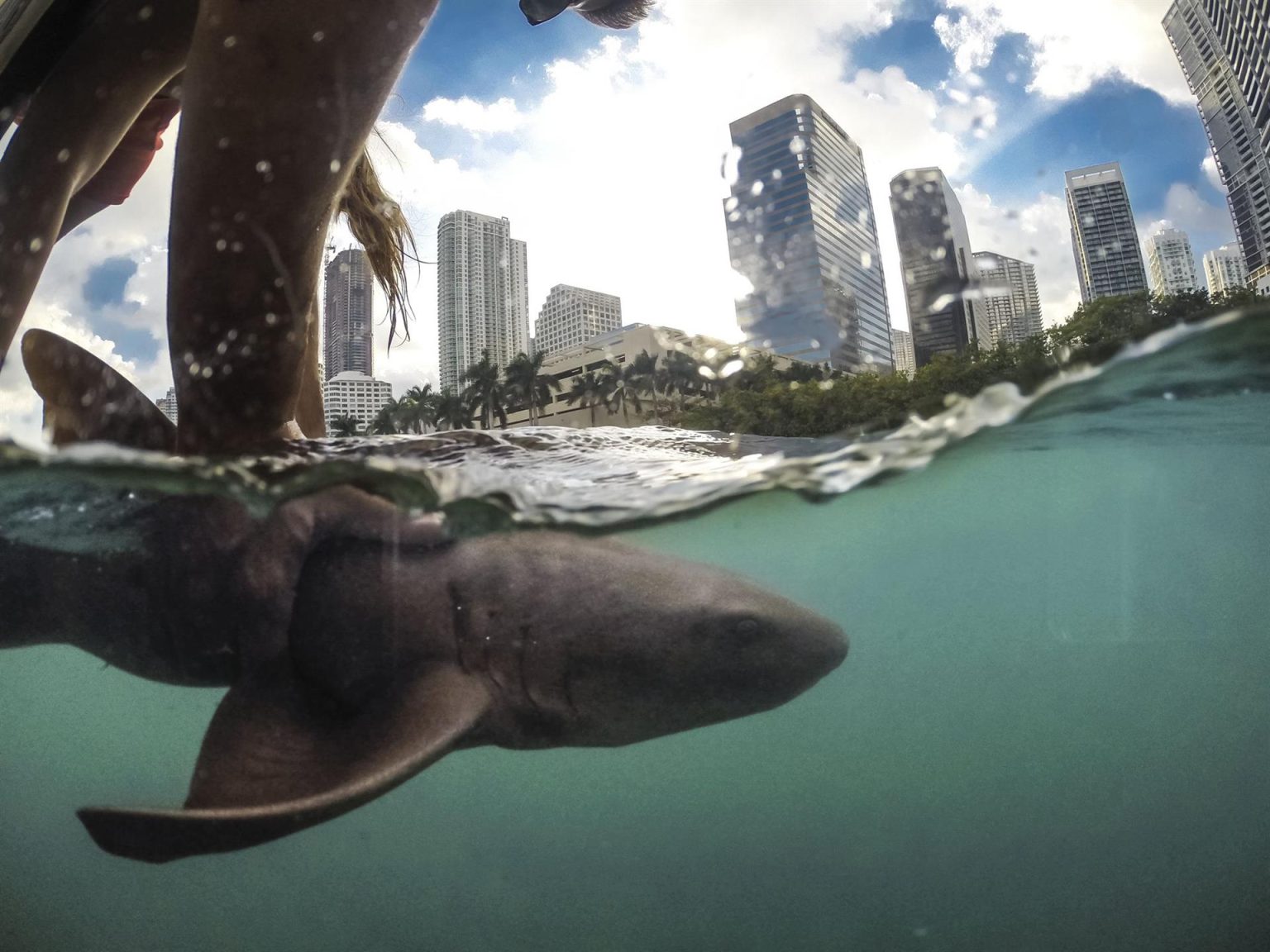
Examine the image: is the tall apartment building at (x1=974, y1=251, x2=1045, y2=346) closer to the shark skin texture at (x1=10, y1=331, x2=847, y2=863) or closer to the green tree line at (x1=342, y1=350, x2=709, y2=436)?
the green tree line at (x1=342, y1=350, x2=709, y2=436)

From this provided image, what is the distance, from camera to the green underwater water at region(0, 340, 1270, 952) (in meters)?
4.12

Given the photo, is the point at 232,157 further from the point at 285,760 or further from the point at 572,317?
the point at 285,760

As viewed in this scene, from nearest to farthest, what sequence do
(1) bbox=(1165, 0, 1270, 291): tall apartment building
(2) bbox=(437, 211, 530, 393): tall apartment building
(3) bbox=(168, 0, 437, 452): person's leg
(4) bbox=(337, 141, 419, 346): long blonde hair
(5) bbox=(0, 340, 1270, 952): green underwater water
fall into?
(3) bbox=(168, 0, 437, 452): person's leg, (1) bbox=(1165, 0, 1270, 291): tall apartment building, (2) bbox=(437, 211, 530, 393): tall apartment building, (4) bbox=(337, 141, 419, 346): long blonde hair, (5) bbox=(0, 340, 1270, 952): green underwater water

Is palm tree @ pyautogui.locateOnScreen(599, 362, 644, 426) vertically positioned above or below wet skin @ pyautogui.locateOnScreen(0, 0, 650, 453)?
below

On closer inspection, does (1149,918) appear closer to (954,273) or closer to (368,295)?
(954,273)

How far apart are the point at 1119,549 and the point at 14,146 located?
6005 mm

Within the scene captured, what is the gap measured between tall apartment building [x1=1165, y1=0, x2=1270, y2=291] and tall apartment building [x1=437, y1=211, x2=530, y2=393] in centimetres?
218

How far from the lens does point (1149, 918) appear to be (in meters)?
4.44

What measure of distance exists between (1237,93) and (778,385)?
152 centimetres

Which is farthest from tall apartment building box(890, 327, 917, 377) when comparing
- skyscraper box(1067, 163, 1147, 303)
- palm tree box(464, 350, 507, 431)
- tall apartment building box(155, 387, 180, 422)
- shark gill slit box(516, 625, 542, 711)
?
tall apartment building box(155, 387, 180, 422)

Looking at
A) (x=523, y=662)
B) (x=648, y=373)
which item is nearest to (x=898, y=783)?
(x=523, y=662)

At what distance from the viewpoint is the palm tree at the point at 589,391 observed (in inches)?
96.4

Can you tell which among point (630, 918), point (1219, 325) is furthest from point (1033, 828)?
point (1219, 325)

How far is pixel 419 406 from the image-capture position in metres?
2.62
